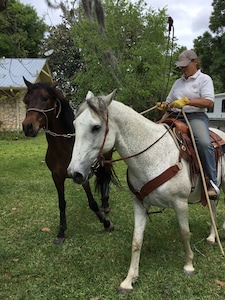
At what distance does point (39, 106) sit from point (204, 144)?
78.9 inches

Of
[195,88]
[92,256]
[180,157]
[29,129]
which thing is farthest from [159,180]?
[29,129]

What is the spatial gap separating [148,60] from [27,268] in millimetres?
13471

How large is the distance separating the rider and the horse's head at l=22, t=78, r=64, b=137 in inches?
54.7

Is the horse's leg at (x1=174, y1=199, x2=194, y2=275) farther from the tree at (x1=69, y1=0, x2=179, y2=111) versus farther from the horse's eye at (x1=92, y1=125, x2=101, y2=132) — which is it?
the tree at (x1=69, y1=0, x2=179, y2=111)

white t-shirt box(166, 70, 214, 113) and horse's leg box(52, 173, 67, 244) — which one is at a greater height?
white t-shirt box(166, 70, 214, 113)

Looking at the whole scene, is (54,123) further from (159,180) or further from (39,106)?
(159,180)

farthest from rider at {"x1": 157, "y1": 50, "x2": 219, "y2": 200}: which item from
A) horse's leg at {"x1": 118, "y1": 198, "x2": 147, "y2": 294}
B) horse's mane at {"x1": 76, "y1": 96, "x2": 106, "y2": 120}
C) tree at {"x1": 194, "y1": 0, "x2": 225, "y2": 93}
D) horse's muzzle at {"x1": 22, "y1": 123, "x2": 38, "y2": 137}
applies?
tree at {"x1": 194, "y1": 0, "x2": 225, "y2": 93}

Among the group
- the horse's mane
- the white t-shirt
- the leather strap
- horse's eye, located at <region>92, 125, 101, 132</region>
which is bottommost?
the leather strap

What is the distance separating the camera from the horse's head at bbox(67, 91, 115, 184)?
2424 mm

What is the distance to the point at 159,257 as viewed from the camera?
3734 millimetres

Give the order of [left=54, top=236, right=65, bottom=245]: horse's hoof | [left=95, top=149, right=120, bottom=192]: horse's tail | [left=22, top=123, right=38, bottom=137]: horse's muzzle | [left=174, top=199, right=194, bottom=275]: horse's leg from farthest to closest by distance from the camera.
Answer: [left=95, top=149, right=120, bottom=192]: horse's tail
[left=54, top=236, right=65, bottom=245]: horse's hoof
[left=22, top=123, right=38, bottom=137]: horse's muzzle
[left=174, top=199, right=194, bottom=275]: horse's leg

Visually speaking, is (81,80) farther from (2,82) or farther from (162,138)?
(162,138)

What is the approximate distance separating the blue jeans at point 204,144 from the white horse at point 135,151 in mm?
208

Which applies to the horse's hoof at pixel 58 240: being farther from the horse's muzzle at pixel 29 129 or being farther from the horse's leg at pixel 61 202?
the horse's muzzle at pixel 29 129
